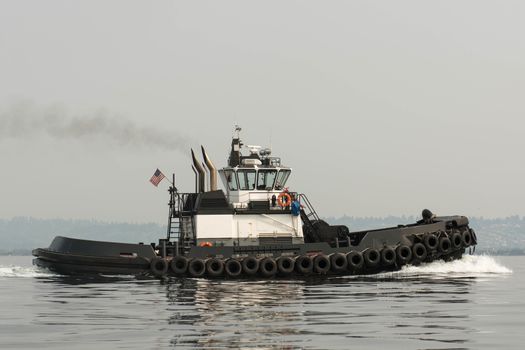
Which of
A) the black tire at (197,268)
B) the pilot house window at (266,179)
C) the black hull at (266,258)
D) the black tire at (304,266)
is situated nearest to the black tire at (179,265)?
the black hull at (266,258)

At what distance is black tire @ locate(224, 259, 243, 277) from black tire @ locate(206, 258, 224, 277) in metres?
0.17

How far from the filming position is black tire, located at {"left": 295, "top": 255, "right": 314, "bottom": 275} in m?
33.6

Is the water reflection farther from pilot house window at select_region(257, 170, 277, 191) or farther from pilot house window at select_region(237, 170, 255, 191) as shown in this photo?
pilot house window at select_region(257, 170, 277, 191)

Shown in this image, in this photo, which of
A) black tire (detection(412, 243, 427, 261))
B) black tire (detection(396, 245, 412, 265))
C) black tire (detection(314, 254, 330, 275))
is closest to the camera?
black tire (detection(314, 254, 330, 275))

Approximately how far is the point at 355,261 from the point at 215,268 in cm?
519

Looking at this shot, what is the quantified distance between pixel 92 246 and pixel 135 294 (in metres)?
8.10

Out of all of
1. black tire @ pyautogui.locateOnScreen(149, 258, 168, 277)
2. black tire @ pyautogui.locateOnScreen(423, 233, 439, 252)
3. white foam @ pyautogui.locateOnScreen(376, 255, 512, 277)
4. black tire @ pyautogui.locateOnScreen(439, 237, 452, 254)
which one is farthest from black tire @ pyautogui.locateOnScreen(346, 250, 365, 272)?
black tire @ pyautogui.locateOnScreen(149, 258, 168, 277)

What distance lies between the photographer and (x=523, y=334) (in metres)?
17.2

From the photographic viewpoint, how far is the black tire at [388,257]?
34.2 meters

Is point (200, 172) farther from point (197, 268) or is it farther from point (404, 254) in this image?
point (404, 254)

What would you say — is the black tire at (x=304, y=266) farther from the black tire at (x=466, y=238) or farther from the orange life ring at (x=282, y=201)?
the black tire at (x=466, y=238)

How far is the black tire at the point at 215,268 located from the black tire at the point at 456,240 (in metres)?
8.99

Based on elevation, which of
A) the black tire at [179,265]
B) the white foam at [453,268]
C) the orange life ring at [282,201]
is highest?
the orange life ring at [282,201]

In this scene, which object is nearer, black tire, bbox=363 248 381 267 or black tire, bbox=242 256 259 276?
black tire, bbox=242 256 259 276
